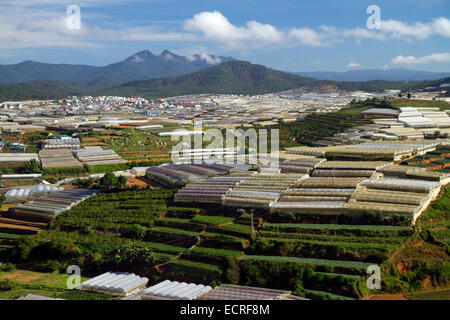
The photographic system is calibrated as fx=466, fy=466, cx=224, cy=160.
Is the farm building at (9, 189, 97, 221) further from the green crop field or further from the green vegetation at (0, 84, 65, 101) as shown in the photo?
the green vegetation at (0, 84, 65, 101)

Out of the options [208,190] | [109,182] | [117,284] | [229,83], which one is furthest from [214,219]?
[229,83]

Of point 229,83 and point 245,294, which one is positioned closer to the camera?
point 245,294

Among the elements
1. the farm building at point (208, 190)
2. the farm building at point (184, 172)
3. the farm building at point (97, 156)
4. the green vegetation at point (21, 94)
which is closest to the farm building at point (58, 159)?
the farm building at point (97, 156)

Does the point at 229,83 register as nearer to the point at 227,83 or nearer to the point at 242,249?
the point at 227,83

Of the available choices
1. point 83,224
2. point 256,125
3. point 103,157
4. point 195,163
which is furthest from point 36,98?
point 83,224

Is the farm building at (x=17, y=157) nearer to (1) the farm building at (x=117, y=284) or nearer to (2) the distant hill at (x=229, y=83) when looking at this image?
(1) the farm building at (x=117, y=284)
